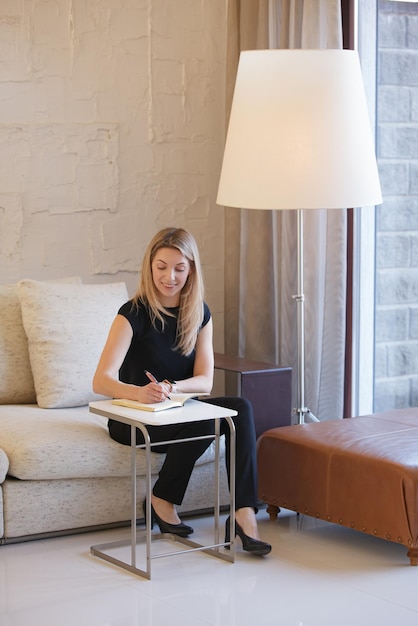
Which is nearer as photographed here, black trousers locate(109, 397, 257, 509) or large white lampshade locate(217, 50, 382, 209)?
black trousers locate(109, 397, 257, 509)

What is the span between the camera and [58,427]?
3.59 metres

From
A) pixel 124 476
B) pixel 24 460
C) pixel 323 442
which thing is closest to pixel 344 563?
pixel 323 442

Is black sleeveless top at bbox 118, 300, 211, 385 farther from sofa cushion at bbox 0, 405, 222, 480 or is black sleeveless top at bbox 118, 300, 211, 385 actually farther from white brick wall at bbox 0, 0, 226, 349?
white brick wall at bbox 0, 0, 226, 349

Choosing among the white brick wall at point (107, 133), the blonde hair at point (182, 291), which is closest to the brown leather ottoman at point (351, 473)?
the blonde hair at point (182, 291)

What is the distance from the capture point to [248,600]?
2.94m

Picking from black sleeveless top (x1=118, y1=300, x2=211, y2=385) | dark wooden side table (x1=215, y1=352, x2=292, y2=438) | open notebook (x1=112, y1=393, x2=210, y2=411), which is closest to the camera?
open notebook (x1=112, y1=393, x2=210, y2=411)

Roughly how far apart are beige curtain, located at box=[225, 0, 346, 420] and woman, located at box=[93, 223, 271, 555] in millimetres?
856

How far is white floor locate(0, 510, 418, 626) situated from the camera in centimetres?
281

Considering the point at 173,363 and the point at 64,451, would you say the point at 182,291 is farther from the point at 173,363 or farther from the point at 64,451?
the point at 64,451

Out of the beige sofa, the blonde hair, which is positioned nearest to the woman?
the blonde hair

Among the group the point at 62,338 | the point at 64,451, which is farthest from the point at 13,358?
the point at 64,451

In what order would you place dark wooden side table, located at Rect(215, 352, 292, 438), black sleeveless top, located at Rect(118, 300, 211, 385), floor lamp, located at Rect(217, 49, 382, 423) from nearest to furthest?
black sleeveless top, located at Rect(118, 300, 211, 385) → floor lamp, located at Rect(217, 49, 382, 423) → dark wooden side table, located at Rect(215, 352, 292, 438)

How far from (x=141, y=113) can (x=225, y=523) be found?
196 centimetres

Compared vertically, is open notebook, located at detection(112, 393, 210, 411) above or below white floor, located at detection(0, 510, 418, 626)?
above
